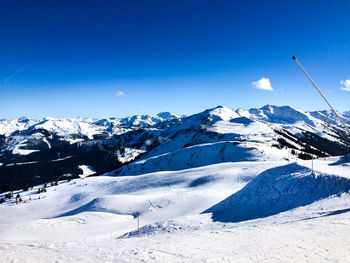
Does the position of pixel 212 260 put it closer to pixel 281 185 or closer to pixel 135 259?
pixel 135 259

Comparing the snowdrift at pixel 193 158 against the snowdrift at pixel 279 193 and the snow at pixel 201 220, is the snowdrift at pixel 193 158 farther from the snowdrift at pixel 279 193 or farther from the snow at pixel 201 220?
the snowdrift at pixel 279 193

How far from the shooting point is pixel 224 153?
369 feet

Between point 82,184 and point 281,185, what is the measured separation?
62.6 meters

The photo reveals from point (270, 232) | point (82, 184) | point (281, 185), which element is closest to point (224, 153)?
point (82, 184)

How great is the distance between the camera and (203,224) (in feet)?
75.7

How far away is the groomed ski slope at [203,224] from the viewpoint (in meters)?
12.2

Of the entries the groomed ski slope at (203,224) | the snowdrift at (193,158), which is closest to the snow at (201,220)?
the groomed ski slope at (203,224)

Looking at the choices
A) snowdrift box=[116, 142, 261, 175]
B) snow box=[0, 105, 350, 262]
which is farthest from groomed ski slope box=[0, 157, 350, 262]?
snowdrift box=[116, 142, 261, 175]

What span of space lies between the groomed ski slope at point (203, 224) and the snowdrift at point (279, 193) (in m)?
0.10

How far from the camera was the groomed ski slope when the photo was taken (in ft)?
40.1

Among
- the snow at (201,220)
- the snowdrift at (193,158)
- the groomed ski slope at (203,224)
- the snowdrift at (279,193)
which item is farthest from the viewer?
the snowdrift at (193,158)

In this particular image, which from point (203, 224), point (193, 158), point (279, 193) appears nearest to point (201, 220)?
point (203, 224)

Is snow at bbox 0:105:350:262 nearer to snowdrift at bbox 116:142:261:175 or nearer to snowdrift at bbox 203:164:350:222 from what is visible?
snowdrift at bbox 203:164:350:222

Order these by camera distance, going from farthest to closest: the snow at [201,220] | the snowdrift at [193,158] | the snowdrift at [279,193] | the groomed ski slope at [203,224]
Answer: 1. the snowdrift at [193,158]
2. the snowdrift at [279,193]
3. the snow at [201,220]
4. the groomed ski slope at [203,224]
